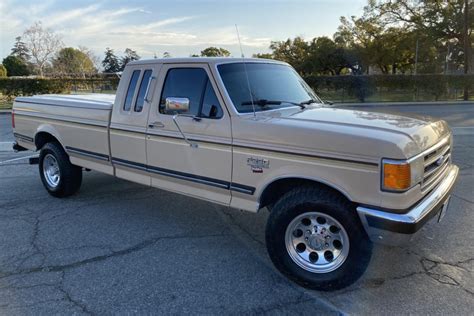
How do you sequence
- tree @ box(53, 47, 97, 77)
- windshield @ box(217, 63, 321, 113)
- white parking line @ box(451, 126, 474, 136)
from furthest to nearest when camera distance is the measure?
tree @ box(53, 47, 97, 77) → white parking line @ box(451, 126, 474, 136) → windshield @ box(217, 63, 321, 113)

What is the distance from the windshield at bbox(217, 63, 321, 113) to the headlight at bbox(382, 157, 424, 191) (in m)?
1.42

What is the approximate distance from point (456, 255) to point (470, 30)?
32586 mm

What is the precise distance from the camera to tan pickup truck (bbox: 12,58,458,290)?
9.56 ft

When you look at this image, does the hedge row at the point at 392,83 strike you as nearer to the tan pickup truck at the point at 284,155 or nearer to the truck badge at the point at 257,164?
the tan pickup truck at the point at 284,155

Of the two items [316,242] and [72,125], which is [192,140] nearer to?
[316,242]

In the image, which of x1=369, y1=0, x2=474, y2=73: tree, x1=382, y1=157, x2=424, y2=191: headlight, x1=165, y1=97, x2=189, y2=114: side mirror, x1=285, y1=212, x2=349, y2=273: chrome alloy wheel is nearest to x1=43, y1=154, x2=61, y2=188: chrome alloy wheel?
x1=165, y1=97, x2=189, y2=114: side mirror

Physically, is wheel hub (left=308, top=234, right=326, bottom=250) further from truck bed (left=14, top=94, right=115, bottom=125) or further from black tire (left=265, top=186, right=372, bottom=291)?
→ truck bed (left=14, top=94, right=115, bottom=125)

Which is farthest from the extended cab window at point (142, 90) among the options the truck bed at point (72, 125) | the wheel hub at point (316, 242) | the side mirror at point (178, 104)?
the wheel hub at point (316, 242)

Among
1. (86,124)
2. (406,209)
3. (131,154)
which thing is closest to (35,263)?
(131,154)

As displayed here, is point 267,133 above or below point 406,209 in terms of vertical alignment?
above

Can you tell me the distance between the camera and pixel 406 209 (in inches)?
114

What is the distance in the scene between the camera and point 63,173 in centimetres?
550

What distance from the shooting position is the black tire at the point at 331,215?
3.09 meters

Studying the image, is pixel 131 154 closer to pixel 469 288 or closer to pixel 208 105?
pixel 208 105
